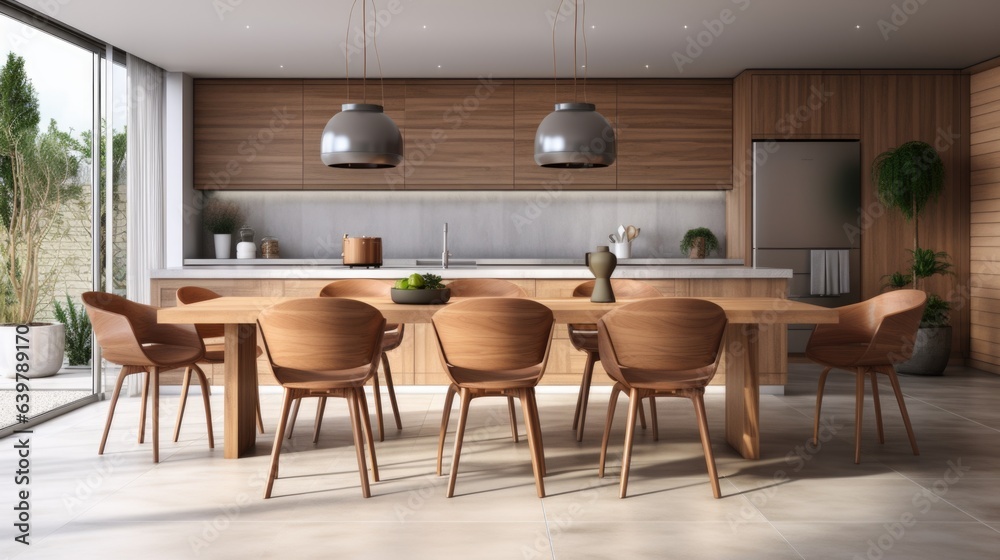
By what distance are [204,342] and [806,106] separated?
5.06 m

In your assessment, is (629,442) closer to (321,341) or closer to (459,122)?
(321,341)

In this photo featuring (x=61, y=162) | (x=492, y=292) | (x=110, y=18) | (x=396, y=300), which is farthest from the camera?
(x=61, y=162)

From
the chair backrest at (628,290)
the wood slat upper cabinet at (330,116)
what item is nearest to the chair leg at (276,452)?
the chair backrest at (628,290)

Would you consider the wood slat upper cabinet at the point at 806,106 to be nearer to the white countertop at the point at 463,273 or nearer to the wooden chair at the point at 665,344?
the white countertop at the point at 463,273

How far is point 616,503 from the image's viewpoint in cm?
304

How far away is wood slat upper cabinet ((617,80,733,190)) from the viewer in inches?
A: 269

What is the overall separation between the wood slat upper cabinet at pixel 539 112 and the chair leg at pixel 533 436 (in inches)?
153

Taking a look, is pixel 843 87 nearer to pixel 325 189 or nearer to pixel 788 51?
pixel 788 51

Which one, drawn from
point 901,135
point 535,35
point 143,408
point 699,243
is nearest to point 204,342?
point 143,408

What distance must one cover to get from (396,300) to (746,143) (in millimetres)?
4029

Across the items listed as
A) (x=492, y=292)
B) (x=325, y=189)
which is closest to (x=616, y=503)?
(x=492, y=292)

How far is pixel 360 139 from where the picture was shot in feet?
11.7

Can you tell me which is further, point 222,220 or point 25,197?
point 222,220

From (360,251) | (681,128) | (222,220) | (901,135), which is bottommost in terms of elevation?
(360,251)
